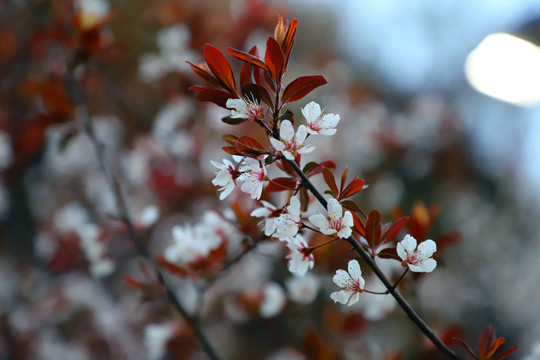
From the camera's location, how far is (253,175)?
43cm

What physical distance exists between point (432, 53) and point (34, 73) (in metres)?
2.31

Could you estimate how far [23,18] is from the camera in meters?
1.84

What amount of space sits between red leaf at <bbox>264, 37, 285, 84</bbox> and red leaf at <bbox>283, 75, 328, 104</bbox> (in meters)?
0.02

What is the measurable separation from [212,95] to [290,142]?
4.3 inches

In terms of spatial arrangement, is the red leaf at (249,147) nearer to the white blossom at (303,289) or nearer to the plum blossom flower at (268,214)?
the plum blossom flower at (268,214)

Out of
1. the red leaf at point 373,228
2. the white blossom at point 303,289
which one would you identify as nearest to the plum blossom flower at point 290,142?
the red leaf at point 373,228

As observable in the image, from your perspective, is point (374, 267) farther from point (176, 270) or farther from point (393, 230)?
point (176, 270)

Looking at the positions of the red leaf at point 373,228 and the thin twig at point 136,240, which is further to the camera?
the thin twig at point 136,240

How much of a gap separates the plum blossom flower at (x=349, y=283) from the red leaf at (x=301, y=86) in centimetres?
20

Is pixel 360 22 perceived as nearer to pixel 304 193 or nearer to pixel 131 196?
pixel 131 196

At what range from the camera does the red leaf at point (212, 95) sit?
1.41 ft

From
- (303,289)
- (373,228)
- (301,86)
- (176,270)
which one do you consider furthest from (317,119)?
(303,289)

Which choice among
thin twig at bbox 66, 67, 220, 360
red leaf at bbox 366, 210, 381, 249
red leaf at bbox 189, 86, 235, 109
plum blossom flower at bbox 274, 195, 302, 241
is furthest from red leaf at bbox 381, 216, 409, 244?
thin twig at bbox 66, 67, 220, 360

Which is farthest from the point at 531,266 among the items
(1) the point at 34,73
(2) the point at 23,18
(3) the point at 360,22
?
(2) the point at 23,18
